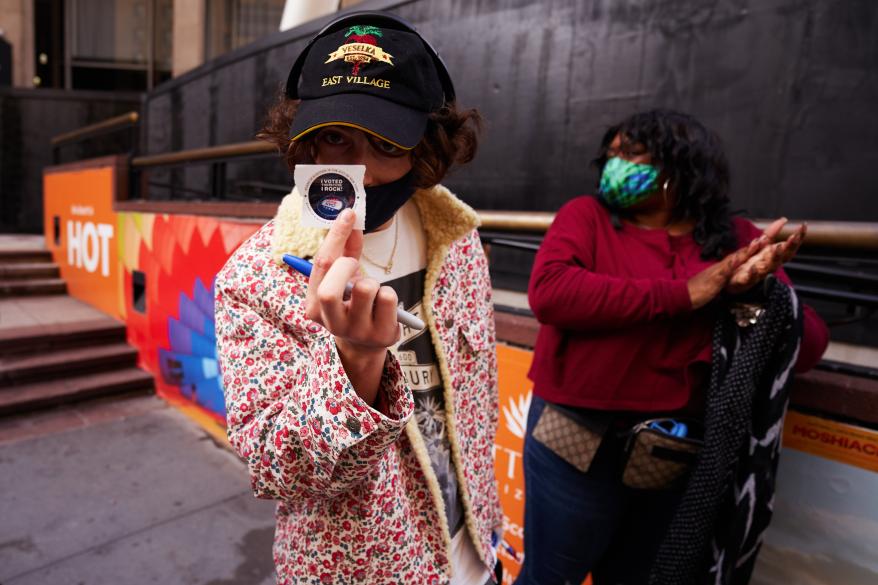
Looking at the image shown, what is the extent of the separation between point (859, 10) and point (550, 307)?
282 cm

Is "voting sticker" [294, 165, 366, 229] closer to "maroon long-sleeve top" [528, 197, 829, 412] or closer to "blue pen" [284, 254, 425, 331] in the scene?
"blue pen" [284, 254, 425, 331]

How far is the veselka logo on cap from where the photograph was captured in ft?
3.22

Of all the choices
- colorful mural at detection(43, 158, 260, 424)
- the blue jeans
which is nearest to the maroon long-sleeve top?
the blue jeans

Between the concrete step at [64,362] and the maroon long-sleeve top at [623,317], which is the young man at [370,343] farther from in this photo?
the concrete step at [64,362]

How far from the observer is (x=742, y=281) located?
1.37m

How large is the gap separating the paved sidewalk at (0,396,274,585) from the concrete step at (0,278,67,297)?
287 cm

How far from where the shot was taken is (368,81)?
3.18ft

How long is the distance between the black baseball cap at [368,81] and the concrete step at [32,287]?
292 inches

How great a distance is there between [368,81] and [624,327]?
920 millimetres

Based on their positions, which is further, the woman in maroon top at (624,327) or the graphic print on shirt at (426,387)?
the woman in maroon top at (624,327)

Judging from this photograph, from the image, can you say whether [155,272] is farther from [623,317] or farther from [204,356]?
[623,317]

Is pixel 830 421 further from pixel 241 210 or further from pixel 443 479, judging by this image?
pixel 241 210

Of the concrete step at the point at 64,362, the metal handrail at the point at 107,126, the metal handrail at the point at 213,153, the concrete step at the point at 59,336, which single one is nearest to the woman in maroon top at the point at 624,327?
the metal handrail at the point at 213,153

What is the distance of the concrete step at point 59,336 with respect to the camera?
5.20 metres
